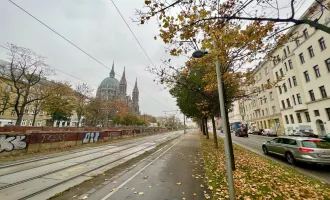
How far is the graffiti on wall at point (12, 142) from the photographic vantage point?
12445 millimetres

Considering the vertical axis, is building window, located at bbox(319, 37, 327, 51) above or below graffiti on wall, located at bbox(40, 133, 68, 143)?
above

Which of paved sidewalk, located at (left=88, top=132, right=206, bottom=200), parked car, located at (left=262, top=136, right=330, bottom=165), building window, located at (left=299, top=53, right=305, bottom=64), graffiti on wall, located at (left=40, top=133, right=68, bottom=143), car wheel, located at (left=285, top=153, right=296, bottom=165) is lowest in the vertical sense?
paved sidewalk, located at (left=88, top=132, right=206, bottom=200)

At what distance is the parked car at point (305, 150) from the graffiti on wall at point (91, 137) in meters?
22.1

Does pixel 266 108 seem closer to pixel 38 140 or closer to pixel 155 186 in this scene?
pixel 155 186

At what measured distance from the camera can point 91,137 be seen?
23.4 m

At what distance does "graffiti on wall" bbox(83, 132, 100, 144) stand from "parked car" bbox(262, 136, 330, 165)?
72.6 feet

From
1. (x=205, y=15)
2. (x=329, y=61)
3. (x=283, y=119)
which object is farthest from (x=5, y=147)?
(x=283, y=119)

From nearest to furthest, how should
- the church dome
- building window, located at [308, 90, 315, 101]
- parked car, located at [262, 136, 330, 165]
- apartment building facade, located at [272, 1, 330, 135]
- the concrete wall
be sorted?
parked car, located at [262, 136, 330, 165]
the concrete wall
apartment building facade, located at [272, 1, 330, 135]
building window, located at [308, 90, 315, 101]
the church dome

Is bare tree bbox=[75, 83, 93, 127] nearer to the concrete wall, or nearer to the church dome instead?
the concrete wall

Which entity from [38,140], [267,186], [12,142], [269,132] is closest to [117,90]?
[269,132]

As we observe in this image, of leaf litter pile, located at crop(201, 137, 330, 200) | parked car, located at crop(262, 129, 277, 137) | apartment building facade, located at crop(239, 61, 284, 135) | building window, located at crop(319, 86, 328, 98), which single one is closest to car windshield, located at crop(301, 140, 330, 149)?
leaf litter pile, located at crop(201, 137, 330, 200)

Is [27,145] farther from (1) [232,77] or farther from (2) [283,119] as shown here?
(2) [283,119]

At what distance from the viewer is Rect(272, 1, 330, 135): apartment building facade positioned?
2198 centimetres

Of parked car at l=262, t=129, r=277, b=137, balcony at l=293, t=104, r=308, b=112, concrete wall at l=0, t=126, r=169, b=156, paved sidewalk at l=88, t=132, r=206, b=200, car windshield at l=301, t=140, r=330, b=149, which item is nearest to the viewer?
paved sidewalk at l=88, t=132, r=206, b=200
